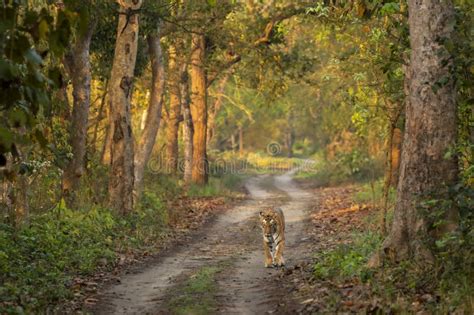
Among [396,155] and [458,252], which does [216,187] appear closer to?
[396,155]

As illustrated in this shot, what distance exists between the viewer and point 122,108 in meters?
19.5

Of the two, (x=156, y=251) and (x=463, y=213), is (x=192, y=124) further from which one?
(x=463, y=213)

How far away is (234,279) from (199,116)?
880 inches

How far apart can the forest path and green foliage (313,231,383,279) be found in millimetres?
871

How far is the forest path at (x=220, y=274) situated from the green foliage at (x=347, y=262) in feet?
2.86

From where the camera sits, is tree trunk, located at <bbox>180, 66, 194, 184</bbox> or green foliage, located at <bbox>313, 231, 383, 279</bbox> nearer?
green foliage, located at <bbox>313, 231, 383, 279</bbox>

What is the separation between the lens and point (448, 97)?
405 inches

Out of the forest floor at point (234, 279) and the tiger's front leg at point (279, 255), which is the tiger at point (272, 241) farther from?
the forest floor at point (234, 279)

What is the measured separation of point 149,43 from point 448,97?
14.5 metres

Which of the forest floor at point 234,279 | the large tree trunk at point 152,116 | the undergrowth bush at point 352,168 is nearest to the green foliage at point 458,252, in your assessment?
the forest floor at point 234,279

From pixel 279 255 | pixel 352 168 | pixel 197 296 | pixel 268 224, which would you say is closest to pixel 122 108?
pixel 268 224

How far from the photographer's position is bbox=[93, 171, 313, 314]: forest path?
415 inches

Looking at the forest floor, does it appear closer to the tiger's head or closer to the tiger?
the tiger

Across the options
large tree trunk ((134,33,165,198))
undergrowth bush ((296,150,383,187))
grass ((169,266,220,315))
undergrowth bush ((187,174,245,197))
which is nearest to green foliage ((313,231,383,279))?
grass ((169,266,220,315))
